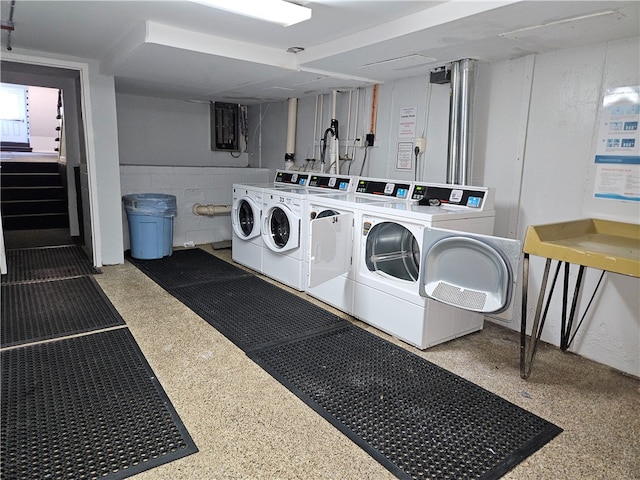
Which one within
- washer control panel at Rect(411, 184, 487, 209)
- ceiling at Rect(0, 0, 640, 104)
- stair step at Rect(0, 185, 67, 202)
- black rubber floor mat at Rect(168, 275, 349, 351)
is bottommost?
black rubber floor mat at Rect(168, 275, 349, 351)

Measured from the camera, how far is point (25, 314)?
3.14 m

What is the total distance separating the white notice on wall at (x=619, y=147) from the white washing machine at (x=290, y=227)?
202 cm

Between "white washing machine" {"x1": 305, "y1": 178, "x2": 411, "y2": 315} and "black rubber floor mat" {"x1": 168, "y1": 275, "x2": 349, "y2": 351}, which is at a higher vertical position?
"white washing machine" {"x1": 305, "y1": 178, "x2": 411, "y2": 315}

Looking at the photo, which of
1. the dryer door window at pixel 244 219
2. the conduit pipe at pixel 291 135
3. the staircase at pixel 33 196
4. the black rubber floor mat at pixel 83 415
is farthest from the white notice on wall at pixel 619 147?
the staircase at pixel 33 196

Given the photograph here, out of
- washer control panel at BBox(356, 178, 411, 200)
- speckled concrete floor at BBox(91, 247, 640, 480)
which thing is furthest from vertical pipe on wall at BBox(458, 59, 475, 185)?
speckled concrete floor at BBox(91, 247, 640, 480)

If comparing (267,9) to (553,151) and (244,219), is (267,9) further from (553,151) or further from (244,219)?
(244,219)

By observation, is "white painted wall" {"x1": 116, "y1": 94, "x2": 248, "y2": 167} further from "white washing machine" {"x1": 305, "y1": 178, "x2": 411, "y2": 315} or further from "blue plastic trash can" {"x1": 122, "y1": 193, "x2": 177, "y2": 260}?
"white washing machine" {"x1": 305, "y1": 178, "x2": 411, "y2": 315}

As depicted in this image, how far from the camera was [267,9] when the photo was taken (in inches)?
92.5

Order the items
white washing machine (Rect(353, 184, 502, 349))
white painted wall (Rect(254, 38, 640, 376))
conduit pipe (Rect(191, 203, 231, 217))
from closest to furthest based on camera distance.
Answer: white painted wall (Rect(254, 38, 640, 376)) < white washing machine (Rect(353, 184, 502, 349)) < conduit pipe (Rect(191, 203, 231, 217))

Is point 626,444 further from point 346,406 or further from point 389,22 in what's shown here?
point 389,22

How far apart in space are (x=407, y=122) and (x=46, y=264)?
4.04m

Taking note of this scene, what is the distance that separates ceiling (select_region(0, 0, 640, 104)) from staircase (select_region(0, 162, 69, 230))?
315cm

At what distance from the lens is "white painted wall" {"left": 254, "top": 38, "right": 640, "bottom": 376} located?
8.56ft

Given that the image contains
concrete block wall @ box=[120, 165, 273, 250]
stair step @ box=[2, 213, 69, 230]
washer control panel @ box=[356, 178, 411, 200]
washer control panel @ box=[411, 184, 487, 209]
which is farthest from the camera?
stair step @ box=[2, 213, 69, 230]
